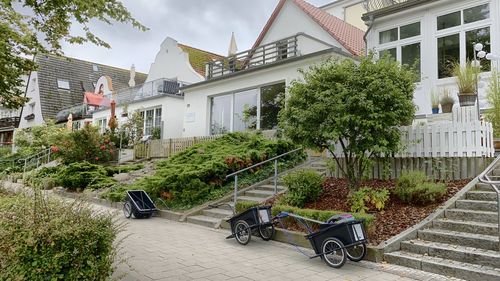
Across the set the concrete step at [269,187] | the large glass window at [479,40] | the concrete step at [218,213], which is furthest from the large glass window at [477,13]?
the concrete step at [218,213]

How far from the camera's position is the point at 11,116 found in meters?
41.4

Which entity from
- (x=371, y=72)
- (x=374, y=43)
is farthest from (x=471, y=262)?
(x=374, y=43)

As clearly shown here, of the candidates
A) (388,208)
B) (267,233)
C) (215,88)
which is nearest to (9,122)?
(215,88)

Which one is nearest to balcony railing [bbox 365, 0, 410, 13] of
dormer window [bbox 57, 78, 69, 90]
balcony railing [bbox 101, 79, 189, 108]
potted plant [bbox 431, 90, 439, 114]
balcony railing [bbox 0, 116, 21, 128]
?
potted plant [bbox 431, 90, 439, 114]

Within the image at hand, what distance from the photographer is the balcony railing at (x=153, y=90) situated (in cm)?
2259

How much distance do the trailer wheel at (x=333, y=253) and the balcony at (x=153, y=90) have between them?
58.4 ft

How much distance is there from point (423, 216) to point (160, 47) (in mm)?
24014

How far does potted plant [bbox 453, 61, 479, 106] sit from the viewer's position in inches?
355

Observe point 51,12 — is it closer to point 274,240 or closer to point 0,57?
point 0,57

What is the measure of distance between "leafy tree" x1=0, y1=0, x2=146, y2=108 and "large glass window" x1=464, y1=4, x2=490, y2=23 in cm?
1116

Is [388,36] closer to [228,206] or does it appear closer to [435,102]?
[435,102]

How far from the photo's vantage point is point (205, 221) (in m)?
9.09

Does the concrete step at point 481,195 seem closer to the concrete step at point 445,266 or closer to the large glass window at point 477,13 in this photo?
the concrete step at point 445,266

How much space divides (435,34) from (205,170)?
9414mm
